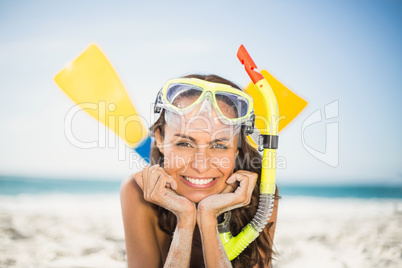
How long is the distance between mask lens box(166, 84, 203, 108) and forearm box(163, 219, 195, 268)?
0.87 m

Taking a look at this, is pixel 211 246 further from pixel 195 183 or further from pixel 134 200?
pixel 134 200

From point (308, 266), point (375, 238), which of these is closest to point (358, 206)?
point (375, 238)

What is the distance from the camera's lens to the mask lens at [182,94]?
236 centimetres

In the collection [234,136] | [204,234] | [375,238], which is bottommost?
[375,238]

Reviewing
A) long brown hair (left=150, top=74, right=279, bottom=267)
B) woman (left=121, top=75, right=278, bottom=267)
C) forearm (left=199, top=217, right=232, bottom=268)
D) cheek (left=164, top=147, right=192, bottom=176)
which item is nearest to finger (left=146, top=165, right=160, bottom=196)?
woman (left=121, top=75, right=278, bottom=267)

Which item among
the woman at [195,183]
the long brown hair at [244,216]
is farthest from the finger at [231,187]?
the long brown hair at [244,216]

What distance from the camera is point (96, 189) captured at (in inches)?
532

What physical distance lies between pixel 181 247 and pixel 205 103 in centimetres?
99

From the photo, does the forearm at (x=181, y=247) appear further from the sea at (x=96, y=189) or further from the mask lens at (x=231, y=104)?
the sea at (x=96, y=189)

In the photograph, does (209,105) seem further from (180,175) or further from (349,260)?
(349,260)

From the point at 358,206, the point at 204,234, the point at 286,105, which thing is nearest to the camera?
the point at 204,234

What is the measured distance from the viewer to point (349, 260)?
4078 millimetres

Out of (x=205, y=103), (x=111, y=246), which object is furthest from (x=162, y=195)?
(x=111, y=246)

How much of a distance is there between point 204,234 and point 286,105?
1.85m
